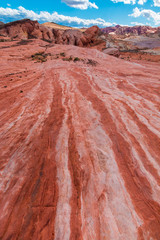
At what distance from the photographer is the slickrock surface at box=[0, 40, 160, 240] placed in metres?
2.50

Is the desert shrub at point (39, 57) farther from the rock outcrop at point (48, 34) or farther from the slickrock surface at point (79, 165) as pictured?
the rock outcrop at point (48, 34)

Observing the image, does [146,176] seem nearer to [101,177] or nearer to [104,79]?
[101,177]

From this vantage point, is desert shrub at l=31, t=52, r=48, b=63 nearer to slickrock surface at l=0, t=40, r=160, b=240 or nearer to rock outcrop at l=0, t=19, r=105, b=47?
slickrock surface at l=0, t=40, r=160, b=240

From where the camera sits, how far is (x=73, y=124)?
5.18 metres

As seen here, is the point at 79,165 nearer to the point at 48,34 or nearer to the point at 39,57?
the point at 39,57

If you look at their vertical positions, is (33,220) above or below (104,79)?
below

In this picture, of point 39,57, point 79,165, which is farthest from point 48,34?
point 79,165

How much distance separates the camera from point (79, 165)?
3.62 m

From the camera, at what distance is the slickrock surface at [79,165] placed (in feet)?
8.21

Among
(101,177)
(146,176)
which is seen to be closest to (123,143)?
(146,176)

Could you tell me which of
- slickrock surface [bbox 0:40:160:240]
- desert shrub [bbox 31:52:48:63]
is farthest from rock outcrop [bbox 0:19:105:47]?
slickrock surface [bbox 0:40:160:240]

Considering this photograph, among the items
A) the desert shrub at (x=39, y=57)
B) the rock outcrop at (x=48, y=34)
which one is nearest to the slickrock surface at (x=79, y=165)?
the desert shrub at (x=39, y=57)

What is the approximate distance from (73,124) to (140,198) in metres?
3.19

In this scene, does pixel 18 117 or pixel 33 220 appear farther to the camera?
pixel 18 117
